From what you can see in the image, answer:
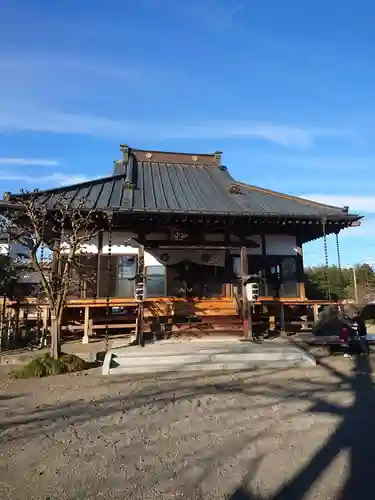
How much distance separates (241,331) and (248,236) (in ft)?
10.7

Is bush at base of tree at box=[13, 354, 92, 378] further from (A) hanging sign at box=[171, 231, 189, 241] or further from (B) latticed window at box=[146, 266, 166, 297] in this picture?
(A) hanging sign at box=[171, 231, 189, 241]

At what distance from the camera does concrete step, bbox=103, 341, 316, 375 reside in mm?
7919

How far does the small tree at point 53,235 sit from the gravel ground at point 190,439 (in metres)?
1.99

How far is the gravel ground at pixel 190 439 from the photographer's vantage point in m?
3.09

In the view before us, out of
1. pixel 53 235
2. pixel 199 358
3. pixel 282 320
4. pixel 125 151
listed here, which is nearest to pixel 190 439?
pixel 199 358

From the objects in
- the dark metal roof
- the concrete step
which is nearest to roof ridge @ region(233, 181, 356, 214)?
the dark metal roof

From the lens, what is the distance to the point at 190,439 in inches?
163

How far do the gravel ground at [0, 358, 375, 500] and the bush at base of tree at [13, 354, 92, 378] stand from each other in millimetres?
803

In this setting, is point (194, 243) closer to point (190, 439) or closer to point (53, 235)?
point (53, 235)

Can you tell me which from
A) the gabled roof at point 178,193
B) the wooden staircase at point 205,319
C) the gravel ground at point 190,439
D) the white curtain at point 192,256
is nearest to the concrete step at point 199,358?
the gravel ground at point 190,439

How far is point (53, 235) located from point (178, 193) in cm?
422

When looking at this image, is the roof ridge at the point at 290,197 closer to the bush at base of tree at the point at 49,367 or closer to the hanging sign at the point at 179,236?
the hanging sign at the point at 179,236

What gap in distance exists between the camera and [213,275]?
12.5 m

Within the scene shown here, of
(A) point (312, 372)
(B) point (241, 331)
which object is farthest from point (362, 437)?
(B) point (241, 331)
